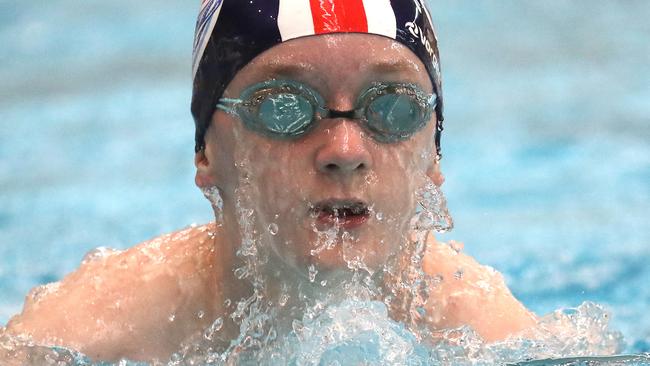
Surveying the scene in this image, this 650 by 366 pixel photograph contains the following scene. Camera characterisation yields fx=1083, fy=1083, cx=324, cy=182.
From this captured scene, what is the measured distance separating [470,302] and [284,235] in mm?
649

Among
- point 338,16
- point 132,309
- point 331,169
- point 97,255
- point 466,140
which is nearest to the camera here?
point 331,169

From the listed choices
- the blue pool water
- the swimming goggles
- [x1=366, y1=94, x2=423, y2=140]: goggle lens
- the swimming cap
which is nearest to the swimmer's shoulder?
the swimming cap

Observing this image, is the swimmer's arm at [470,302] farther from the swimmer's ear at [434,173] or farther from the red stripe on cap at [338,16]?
the red stripe on cap at [338,16]

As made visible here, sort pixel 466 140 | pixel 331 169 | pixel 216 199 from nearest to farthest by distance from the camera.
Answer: pixel 331 169
pixel 216 199
pixel 466 140

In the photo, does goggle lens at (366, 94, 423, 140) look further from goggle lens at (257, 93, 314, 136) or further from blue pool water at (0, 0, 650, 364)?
blue pool water at (0, 0, 650, 364)

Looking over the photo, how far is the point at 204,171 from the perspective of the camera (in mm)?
2225

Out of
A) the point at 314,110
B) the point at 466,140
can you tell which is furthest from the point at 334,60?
the point at 466,140

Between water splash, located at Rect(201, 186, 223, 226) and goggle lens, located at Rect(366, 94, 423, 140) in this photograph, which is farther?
water splash, located at Rect(201, 186, 223, 226)

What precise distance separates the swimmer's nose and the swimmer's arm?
57cm

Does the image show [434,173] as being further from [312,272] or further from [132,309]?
[132,309]

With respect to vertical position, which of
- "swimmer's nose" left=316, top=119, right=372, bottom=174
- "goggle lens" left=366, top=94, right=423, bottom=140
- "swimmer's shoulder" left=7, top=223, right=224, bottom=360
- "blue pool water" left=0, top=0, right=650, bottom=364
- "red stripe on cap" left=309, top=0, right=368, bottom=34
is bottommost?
"swimmer's shoulder" left=7, top=223, right=224, bottom=360

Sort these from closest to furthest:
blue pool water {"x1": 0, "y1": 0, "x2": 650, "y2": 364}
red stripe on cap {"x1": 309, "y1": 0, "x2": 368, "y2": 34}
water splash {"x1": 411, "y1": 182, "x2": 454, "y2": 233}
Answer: red stripe on cap {"x1": 309, "y1": 0, "x2": 368, "y2": 34} < water splash {"x1": 411, "y1": 182, "x2": 454, "y2": 233} < blue pool water {"x1": 0, "y1": 0, "x2": 650, "y2": 364}

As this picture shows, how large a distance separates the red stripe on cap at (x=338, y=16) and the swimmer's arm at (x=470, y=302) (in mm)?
658

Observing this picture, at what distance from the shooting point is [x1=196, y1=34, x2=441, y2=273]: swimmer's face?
1.91m
